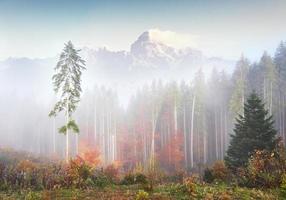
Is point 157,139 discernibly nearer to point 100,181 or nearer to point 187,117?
point 187,117

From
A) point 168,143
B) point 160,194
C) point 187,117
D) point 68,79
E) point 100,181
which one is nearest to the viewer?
point 160,194

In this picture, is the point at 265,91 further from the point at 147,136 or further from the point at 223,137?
the point at 147,136

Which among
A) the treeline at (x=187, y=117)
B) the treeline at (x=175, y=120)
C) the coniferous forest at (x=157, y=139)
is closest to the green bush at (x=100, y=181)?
the coniferous forest at (x=157, y=139)

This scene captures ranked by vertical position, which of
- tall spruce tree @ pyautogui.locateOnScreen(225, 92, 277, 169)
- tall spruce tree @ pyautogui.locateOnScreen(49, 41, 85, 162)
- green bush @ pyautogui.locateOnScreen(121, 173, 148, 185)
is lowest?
green bush @ pyautogui.locateOnScreen(121, 173, 148, 185)

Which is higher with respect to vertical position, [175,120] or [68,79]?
[68,79]

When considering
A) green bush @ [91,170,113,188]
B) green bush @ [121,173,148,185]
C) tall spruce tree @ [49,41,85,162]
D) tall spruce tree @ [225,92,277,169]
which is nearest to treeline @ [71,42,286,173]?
tall spruce tree @ [49,41,85,162]

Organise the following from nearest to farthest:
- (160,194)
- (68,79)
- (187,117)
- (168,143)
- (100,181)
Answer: (160,194)
(100,181)
(68,79)
(168,143)
(187,117)

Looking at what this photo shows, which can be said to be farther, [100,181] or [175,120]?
[175,120]

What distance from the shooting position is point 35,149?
305 feet

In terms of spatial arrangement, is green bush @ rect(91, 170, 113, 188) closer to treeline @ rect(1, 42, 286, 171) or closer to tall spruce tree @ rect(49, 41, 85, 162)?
tall spruce tree @ rect(49, 41, 85, 162)

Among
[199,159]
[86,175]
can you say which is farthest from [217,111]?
[86,175]

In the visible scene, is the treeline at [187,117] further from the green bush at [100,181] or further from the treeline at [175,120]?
the green bush at [100,181]

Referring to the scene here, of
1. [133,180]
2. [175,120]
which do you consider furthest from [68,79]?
[175,120]

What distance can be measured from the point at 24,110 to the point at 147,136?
150 ft
